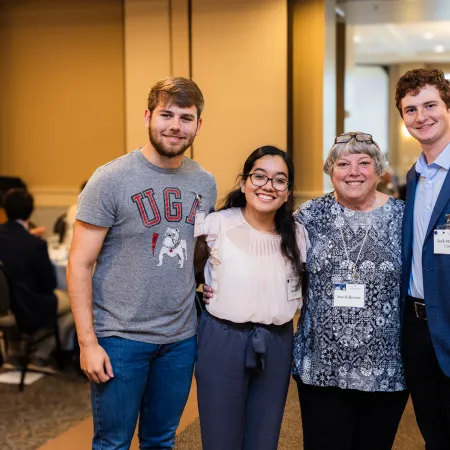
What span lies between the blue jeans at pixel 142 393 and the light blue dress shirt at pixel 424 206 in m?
0.74

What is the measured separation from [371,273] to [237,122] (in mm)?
4388

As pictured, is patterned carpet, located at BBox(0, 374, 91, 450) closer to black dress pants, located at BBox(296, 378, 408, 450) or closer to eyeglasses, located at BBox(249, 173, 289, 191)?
black dress pants, located at BBox(296, 378, 408, 450)

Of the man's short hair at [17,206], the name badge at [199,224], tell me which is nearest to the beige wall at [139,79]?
the man's short hair at [17,206]

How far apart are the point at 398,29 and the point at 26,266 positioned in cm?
770

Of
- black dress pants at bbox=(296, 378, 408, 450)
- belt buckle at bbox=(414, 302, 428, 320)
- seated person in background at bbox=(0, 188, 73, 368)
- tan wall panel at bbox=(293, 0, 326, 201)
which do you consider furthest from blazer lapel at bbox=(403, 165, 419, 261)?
tan wall panel at bbox=(293, 0, 326, 201)

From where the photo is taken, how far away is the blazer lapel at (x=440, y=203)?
197cm

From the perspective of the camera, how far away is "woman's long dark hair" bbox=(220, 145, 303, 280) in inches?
79.4

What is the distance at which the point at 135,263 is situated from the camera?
1965 mm

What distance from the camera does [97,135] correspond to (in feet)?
22.8

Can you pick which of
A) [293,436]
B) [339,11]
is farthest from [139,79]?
[293,436]

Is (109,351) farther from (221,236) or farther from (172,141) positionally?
(172,141)

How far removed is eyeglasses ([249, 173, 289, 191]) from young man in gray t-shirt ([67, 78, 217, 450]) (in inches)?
8.1

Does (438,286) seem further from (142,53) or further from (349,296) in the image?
(142,53)

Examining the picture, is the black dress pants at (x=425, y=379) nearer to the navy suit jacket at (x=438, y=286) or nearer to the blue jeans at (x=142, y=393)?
the navy suit jacket at (x=438, y=286)
